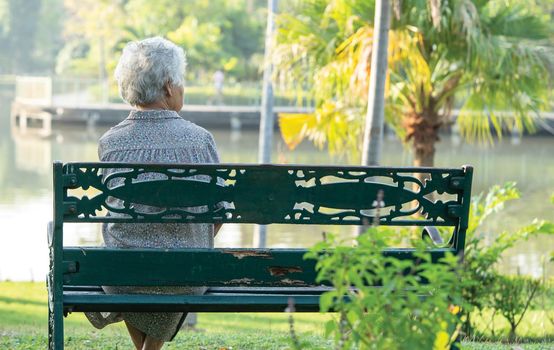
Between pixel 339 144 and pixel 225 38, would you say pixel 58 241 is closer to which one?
pixel 339 144

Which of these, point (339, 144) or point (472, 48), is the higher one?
point (472, 48)

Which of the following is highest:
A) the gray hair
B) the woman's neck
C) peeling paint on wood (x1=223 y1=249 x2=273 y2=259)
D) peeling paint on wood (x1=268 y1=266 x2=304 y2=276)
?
the gray hair

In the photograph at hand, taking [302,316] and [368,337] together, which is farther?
[302,316]

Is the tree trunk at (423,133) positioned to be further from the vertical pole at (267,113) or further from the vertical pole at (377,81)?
the vertical pole at (377,81)

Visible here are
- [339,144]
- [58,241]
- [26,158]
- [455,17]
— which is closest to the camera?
[58,241]

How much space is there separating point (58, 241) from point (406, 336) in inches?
62.1

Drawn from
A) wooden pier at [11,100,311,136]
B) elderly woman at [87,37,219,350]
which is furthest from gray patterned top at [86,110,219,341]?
wooden pier at [11,100,311,136]

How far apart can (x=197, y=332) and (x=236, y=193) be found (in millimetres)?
3412

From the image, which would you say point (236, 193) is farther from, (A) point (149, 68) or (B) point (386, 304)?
(B) point (386, 304)

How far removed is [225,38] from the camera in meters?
54.6

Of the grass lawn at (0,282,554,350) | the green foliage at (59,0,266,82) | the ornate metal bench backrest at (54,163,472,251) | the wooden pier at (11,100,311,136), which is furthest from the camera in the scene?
the green foliage at (59,0,266,82)

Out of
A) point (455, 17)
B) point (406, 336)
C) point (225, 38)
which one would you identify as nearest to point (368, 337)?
point (406, 336)

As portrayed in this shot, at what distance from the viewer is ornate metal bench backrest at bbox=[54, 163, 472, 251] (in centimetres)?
385

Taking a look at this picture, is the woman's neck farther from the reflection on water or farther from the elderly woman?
the reflection on water
